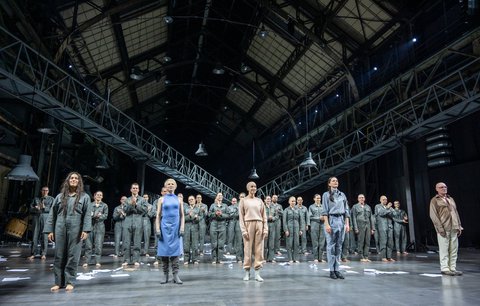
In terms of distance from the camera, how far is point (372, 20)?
550 inches

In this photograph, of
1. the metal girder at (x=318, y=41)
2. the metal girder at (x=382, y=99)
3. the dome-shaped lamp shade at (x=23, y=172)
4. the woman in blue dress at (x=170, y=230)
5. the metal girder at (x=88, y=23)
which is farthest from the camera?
the metal girder at (x=318, y=41)

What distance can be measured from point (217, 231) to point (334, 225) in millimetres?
3967

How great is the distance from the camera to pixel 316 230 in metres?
10.5

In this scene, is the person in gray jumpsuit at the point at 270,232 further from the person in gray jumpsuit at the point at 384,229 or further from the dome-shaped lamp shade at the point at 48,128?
the dome-shaped lamp shade at the point at 48,128

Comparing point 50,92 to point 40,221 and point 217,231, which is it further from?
point 217,231

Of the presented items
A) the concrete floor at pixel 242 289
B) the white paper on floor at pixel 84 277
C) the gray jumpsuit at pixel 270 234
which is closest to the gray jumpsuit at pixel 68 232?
the concrete floor at pixel 242 289

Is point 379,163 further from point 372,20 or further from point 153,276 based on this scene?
point 153,276

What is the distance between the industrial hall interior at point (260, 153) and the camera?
5664mm

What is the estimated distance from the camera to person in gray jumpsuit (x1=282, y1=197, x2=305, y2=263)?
9805mm

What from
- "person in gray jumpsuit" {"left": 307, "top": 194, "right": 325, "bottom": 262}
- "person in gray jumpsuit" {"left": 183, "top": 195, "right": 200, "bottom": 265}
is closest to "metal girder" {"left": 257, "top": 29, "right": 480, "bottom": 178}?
"person in gray jumpsuit" {"left": 307, "top": 194, "right": 325, "bottom": 262}

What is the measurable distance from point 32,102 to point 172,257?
7.70 m

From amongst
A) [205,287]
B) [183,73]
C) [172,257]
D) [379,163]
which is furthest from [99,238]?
[183,73]

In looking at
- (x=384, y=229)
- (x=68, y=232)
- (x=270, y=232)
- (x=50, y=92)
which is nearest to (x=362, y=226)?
(x=384, y=229)

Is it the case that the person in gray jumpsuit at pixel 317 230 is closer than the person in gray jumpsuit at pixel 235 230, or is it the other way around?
the person in gray jumpsuit at pixel 235 230
